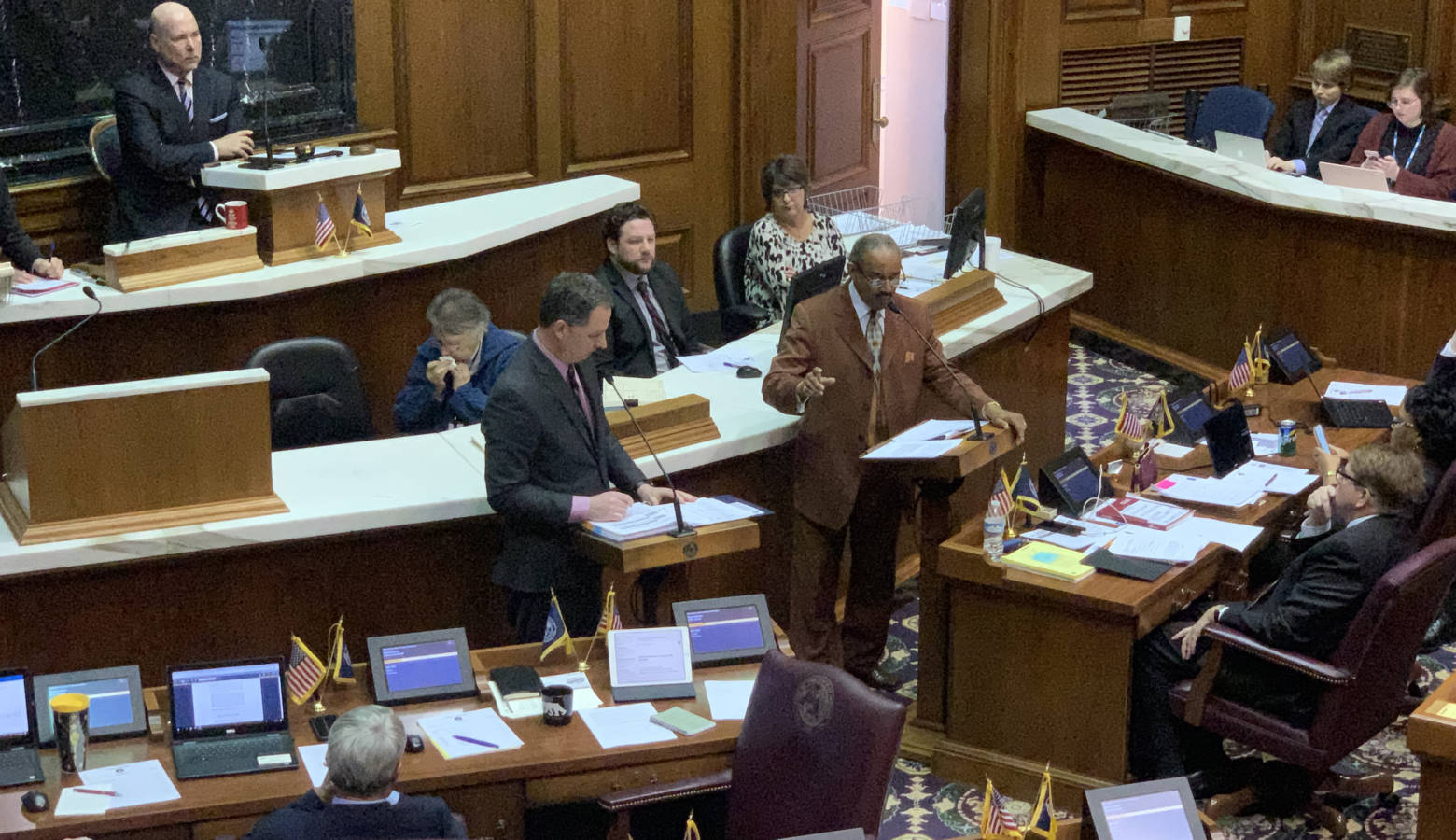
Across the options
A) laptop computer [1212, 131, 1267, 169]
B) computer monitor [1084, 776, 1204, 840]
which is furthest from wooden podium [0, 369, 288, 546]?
laptop computer [1212, 131, 1267, 169]

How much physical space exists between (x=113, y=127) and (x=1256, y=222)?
476 cm

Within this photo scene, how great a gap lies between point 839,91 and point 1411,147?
2729 millimetres

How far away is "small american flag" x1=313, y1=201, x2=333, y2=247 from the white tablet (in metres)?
2.33

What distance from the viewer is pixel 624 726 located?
3979 millimetres

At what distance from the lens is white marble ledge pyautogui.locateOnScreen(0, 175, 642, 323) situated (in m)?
5.55

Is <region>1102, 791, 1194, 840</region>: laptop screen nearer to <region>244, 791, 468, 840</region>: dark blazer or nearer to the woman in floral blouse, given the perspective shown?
<region>244, 791, 468, 840</region>: dark blazer

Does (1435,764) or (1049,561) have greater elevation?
(1049,561)

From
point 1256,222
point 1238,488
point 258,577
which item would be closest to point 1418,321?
point 1256,222

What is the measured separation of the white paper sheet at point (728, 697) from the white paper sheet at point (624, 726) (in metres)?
0.13

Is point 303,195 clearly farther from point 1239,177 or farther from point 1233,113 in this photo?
point 1233,113

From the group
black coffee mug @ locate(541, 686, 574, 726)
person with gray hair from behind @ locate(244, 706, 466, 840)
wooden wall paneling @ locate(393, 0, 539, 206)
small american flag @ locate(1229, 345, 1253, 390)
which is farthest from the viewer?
wooden wall paneling @ locate(393, 0, 539, 206)

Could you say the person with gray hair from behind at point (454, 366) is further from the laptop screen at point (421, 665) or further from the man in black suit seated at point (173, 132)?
the laptop screen at point (421, 665)

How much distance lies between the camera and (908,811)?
4.87 m

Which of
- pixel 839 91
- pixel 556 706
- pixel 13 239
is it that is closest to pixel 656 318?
pixel 13 239
